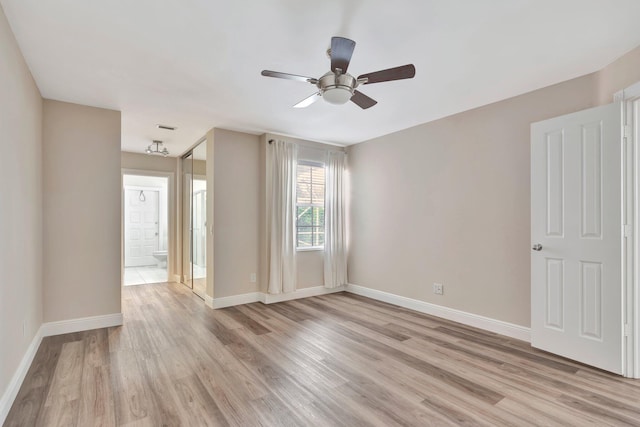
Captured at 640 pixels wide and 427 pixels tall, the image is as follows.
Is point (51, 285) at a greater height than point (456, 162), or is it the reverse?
point (456, 162)

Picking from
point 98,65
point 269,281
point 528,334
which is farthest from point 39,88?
point 528,334

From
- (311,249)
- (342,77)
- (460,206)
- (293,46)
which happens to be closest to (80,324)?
(311,249)

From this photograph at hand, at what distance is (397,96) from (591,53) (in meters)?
1.57

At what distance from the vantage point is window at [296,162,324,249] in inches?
204

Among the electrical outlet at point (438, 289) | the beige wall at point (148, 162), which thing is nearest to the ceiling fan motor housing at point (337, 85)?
the electrical outlet at point (438, 289)

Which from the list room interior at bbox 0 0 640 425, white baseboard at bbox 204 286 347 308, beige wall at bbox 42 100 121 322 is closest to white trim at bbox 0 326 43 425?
room interior at bbox 0 0 640 425

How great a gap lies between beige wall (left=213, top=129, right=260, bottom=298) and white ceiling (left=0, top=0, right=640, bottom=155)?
1052 millimetres

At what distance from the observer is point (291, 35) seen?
2.22 metres

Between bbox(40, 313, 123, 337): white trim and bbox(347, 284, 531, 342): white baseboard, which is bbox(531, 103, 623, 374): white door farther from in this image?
bbox(40, 313, 123, 337): white trim

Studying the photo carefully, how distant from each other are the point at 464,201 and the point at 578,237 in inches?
48.7

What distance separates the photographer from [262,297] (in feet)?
15.8

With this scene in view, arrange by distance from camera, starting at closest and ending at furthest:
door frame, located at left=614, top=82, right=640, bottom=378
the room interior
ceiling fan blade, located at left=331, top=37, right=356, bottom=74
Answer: ceiling fan blade, located at left=331, top=37, right=356, bottom=74
the room interior
door frame, located at left=614, top=82, right=640, bottom=378

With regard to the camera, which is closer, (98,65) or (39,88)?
(98,65)

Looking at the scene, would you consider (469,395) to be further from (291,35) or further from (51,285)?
(51,285)
